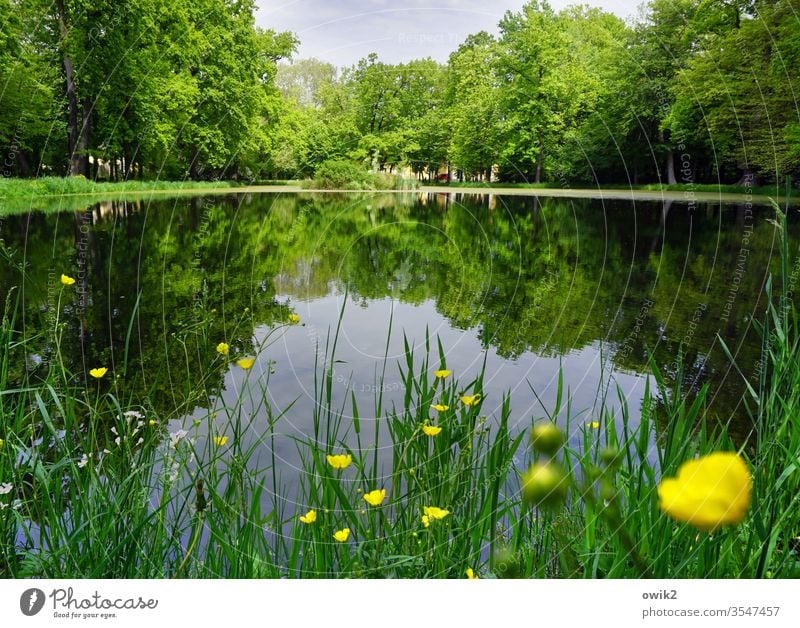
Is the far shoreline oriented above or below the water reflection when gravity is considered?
above

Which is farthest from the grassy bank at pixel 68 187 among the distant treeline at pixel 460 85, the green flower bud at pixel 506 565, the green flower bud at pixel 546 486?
the green flower bud at pixel 546 486

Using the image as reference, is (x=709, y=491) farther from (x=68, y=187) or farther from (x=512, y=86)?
(x=68, y=187)

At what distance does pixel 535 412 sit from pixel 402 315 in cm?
104

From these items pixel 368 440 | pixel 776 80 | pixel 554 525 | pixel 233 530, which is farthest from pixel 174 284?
pixel 776 80

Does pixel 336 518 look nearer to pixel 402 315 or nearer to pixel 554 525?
pixel 554 525

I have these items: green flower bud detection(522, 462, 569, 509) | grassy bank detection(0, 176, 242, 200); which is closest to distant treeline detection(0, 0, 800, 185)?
green flower bud detection(522, 462, 569, 509)

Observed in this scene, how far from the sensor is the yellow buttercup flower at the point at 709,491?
94 cm

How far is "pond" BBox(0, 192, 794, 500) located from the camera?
8.02ft

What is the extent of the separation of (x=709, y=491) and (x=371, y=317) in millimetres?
2387

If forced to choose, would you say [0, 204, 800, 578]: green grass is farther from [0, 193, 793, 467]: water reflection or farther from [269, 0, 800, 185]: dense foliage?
[269, 0, 800, 185]: dense foliage

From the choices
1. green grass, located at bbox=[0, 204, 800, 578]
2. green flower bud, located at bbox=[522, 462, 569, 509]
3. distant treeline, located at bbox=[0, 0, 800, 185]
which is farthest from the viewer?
distant treeline, located at bbox=[0, 0, 800, 185]

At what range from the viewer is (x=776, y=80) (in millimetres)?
2521

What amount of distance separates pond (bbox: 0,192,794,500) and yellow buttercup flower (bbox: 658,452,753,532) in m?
0.45

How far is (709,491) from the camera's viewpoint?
3.18ft
